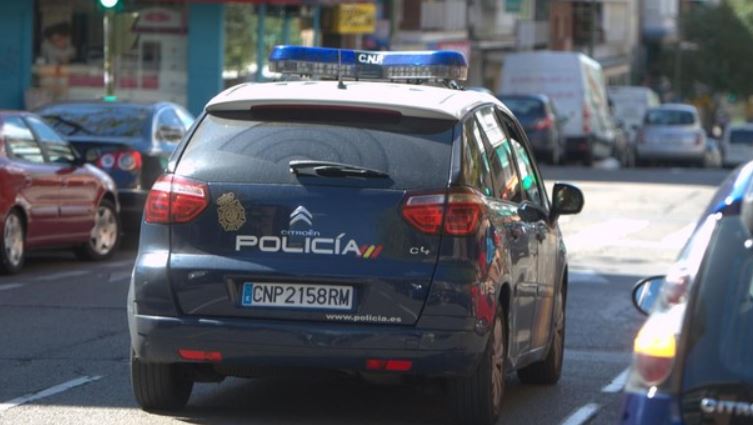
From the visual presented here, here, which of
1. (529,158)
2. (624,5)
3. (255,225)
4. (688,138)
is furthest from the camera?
(624,5)

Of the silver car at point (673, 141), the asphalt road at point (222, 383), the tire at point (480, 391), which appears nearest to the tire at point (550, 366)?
the asphalt road at point (222, 383)

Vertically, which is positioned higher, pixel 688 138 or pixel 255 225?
pixel 255 225

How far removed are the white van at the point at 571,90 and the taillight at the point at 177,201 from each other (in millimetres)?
35071

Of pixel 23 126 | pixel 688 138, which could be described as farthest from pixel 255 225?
pixel 688 138

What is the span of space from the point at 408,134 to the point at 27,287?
7245 millimetres

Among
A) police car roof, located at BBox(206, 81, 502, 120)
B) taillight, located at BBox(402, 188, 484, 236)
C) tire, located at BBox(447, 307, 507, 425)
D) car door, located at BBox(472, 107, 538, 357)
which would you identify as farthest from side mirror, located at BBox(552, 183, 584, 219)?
taillight, located at BBox(402, 188, 484, 236)

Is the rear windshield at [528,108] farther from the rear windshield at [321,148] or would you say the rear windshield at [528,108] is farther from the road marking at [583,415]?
the rear windshield at [321,148]

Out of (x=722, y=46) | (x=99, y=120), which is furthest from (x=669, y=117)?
(x=722, y=46)

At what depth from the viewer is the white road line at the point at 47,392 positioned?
8.40 meters

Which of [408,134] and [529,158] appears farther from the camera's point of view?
[529,158]

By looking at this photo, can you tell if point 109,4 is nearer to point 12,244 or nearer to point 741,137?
point 12,244

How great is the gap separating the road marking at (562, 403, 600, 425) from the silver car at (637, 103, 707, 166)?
122 feet

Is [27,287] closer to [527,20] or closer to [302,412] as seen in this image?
[302,412]

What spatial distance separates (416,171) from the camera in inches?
299
